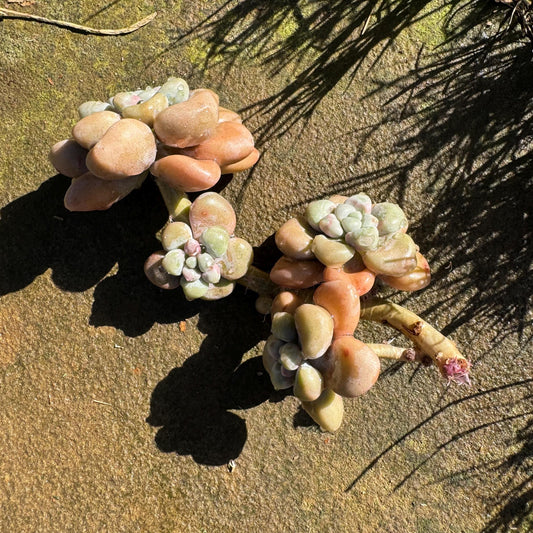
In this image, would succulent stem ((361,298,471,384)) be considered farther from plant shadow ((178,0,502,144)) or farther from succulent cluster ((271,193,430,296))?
plant shadow ((178,0,502,144))

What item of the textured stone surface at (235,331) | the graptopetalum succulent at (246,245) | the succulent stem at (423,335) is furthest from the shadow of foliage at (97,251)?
the succulent stem at (423,335)

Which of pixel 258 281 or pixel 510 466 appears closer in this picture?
pixel 258 281

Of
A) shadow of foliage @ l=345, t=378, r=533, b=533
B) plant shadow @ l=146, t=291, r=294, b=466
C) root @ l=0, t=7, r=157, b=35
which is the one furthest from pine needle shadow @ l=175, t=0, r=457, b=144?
shadow of foliage @ l=345, t=378, r=533, b=533

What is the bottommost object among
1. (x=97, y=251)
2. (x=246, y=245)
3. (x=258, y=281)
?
(x=97, y=251)

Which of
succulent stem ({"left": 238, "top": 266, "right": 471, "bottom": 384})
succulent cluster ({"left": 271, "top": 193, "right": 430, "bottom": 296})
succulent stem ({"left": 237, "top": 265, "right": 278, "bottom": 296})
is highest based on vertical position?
succulent cluster ({"left": 271, "top": 193, "right": 430, "bottom": 296})

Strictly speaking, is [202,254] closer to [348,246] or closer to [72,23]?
[348,246]

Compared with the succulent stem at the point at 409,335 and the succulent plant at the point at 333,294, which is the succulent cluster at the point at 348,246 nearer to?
the succulent plant at the point at 333,294

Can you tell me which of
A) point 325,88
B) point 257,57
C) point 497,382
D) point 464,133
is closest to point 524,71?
point 464,133

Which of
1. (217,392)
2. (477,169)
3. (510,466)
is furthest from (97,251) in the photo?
(510,466)
